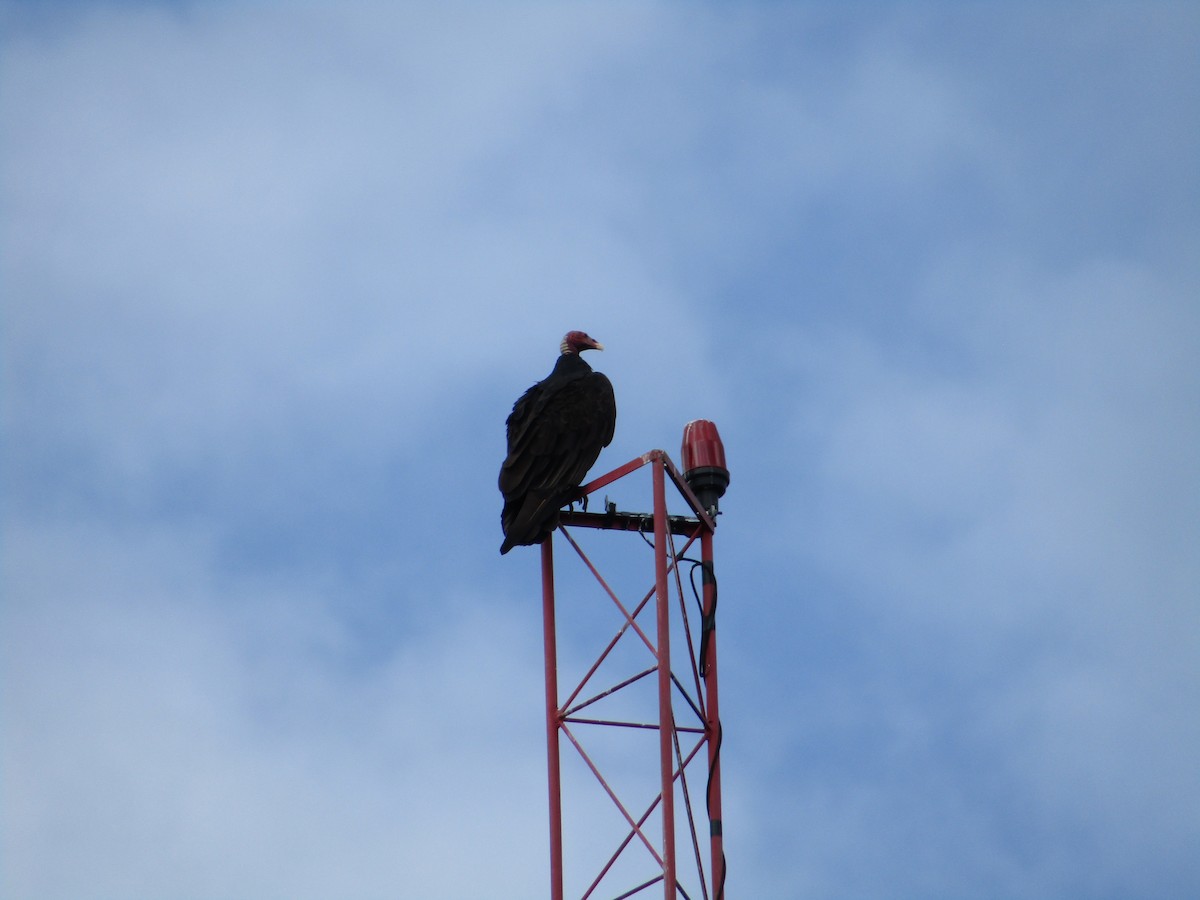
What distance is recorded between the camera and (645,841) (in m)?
13.4

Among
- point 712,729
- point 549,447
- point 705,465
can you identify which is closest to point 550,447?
point 549,447

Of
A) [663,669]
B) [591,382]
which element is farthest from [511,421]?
[663,669]

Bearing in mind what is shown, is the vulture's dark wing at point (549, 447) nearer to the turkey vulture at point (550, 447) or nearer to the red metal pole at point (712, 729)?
the turkey vulture at point (550, 447)

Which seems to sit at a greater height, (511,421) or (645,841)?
(511,421)

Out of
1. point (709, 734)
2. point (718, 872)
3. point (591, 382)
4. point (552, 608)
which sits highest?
point (591, 382)

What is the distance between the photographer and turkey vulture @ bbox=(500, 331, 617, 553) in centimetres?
1498

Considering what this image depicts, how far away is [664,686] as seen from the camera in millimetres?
13547

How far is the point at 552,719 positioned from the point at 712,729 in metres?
1.21

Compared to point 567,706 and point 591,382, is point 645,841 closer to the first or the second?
point 567,706

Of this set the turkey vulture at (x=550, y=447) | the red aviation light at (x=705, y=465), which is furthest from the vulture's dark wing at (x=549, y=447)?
the red aviation light at (x=705, y=465)

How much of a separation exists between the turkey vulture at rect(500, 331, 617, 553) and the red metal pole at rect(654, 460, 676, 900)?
3.80ft

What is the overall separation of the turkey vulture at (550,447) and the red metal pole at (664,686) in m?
1.16

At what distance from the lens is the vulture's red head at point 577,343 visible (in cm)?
1778

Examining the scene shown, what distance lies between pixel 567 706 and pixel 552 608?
829mm
